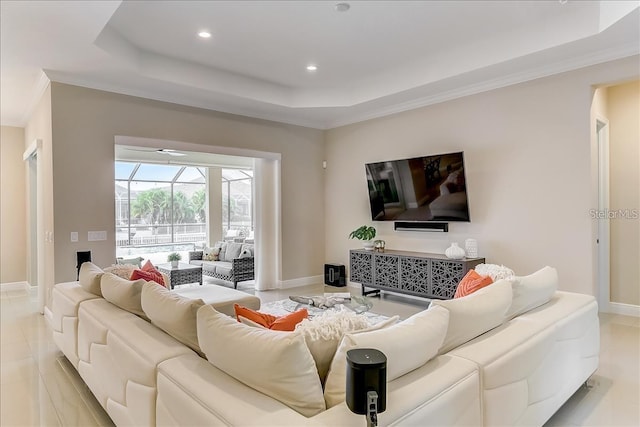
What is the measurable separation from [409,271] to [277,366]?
168 inches

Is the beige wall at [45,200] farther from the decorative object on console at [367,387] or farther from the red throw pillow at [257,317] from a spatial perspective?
the decorative object on console at [367,387]

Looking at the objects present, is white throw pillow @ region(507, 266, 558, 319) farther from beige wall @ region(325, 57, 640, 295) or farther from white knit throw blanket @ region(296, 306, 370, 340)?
beige wall @ region(325, 57, 640, 295)

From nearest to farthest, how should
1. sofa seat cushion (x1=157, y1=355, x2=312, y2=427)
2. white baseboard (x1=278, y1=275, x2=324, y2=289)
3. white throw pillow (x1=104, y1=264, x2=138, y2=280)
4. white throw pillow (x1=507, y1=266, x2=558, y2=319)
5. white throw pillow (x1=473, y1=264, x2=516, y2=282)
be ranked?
sofa seat cushion (x1=157, y1=355, x2=312, y2=427) → white throw pillow (x1=507, y1=266, x2=558, y2=319) → white throw pillow (x1=473, y1=264, x2=516, y2=282) → white throw pillow (x1=104, y1=264, x2=138, y2=280) → white baseboard (x1=278, y1=275, x2=324, y2=289)

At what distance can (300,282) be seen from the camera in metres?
7.02

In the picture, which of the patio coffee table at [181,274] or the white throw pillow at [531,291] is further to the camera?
the patio coffee table at [181,274]

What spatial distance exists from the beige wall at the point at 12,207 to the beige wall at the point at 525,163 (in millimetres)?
6511

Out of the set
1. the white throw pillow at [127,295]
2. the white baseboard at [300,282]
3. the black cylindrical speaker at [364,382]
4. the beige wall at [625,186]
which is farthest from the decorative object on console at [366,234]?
the black cylindrical speaker at [364,382]

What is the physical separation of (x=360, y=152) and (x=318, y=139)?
1.00 meters

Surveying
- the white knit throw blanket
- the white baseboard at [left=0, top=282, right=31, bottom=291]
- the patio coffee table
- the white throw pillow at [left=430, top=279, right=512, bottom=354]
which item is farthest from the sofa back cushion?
the white baseboard at [left=0, top=282, right=31, bottom=291]

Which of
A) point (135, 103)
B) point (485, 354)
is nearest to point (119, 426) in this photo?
point (485, 354)

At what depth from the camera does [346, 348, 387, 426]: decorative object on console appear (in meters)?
1.10

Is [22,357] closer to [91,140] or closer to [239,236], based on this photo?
[91,140]

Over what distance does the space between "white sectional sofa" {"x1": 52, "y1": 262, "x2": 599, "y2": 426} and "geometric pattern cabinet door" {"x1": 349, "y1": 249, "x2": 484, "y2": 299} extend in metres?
2.20

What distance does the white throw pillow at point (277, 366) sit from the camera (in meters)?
1.37
